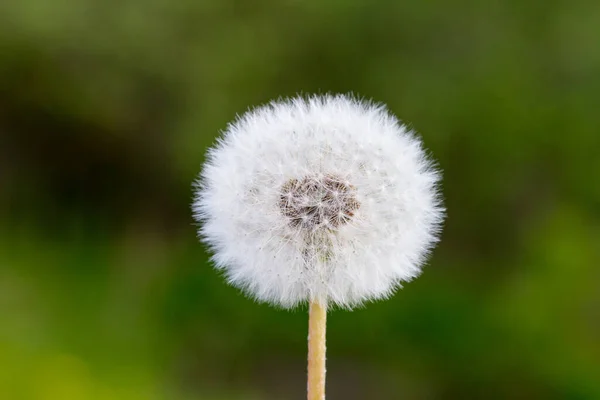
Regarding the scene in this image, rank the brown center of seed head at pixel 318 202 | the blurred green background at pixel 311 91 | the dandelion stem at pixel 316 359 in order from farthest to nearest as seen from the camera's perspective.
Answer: the blurred green background at pixel 311 91 → the brown center of seed head at pixel 318 202 → the dandelion stem at pixel 316 359

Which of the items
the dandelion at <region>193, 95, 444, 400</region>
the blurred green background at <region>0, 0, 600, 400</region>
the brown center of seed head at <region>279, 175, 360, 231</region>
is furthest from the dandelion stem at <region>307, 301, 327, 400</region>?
the blurred green background at <region>0, 0, 600, 400</region>

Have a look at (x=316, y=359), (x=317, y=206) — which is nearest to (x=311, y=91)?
(x=317, y=206)

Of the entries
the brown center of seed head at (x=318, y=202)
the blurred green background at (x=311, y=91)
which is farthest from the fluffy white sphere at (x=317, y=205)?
the blurred green background at (x=311, y=91)

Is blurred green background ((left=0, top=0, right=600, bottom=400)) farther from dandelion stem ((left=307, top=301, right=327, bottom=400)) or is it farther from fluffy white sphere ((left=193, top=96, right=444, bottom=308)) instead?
dandelion stem ((left=307, top=301, right=327, bottom=400))

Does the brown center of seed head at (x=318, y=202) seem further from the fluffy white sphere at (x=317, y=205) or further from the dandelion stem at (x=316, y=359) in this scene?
the dandelion stem at (x=316, y=359)
